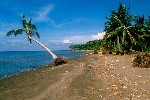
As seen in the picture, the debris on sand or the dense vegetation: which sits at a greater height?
the dense vegetation

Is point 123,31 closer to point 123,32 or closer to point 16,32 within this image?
point 123,32

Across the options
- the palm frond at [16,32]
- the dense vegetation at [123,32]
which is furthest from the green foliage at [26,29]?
the dense vegetation at [123,32]

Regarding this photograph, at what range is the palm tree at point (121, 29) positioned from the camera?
6119 cm

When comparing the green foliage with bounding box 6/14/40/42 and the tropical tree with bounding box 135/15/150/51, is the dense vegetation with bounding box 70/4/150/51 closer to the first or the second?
the tropical tree with bounding box 135/15/150/51

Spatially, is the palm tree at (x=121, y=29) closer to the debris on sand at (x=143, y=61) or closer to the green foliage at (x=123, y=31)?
the green foliage at (x=123, y=31)

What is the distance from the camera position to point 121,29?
6109cm

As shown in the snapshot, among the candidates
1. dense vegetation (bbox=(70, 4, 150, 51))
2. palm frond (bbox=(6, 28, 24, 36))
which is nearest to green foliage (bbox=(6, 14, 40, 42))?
palm frond (bbox=(6, 28, 24, 36))

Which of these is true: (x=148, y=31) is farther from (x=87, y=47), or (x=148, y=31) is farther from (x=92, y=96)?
(x=87, y=47)

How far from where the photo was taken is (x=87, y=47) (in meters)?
168

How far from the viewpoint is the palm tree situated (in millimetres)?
61188

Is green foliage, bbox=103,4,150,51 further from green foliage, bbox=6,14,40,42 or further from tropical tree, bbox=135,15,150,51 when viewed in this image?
green foliage, bbox=6,14,40,42

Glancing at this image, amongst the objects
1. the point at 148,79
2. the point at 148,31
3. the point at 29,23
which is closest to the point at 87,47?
the point at 148,31

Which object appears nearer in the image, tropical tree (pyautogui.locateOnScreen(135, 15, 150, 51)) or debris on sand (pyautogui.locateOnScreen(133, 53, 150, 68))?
debris on sand (pyautogui.locateOnScreen(133, 53, 150, 68))

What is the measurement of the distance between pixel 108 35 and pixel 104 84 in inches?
1654
